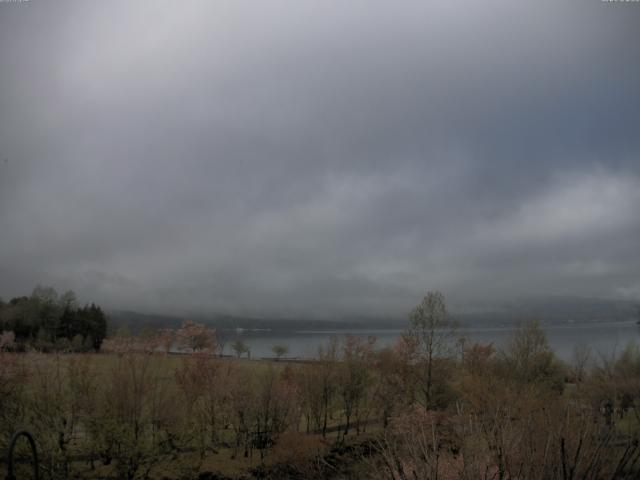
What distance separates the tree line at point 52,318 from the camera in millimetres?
87375

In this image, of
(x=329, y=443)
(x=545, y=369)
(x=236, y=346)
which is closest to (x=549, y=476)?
(x=329, y=443)

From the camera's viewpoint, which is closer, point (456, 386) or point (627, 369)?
point (456, 386)

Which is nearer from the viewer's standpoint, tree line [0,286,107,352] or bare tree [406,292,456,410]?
bare tree [406,292,456,410]

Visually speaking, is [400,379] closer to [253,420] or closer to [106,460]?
[253,420]

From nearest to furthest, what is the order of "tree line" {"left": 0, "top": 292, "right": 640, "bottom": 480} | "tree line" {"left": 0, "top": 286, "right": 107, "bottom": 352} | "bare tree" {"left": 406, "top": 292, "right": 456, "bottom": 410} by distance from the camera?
"tree line" {"left": 0, "top": 292, "right": 640, "bottom": 480} < "bare tree" {"left": 406, "top": 292, "right": 456, "bottom": 410} < "tree line" {"left": 0, "top": 286, "right": 107, "bottom": 352}

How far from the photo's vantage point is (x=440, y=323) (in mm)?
49188

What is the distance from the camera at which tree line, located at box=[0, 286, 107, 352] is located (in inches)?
3440

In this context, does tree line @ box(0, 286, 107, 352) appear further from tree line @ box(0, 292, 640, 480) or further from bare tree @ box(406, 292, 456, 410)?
bare tree @ box(406, 292, 456, 410)

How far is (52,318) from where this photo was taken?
94.6 metres

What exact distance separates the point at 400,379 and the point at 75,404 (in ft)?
91.5

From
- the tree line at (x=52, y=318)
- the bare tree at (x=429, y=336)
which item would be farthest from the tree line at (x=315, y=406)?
the tree line at (x=52, y=318)

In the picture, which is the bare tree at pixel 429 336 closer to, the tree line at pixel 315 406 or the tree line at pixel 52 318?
the tree line at pixel 315 406

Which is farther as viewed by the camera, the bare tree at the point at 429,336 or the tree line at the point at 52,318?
the tree line at the point at 52,318

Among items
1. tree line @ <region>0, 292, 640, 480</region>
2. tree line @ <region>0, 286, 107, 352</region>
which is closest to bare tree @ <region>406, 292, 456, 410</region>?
tree line @ <region>0, 292, 640, 480</region>
